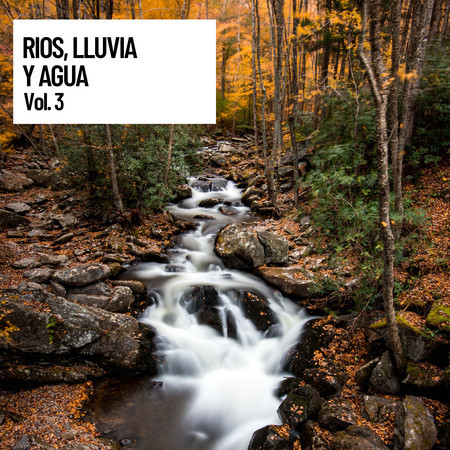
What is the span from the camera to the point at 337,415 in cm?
430

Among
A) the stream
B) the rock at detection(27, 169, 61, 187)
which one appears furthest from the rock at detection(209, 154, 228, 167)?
the stream

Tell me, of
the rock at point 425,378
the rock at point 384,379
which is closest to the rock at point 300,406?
the rock at point 384,379

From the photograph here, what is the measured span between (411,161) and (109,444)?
987cm

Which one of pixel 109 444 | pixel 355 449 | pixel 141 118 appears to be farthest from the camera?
pixel 141 118

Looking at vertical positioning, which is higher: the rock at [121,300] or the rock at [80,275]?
the rock at [80,275]

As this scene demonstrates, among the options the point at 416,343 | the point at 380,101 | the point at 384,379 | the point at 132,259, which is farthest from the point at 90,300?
the point at 380,101

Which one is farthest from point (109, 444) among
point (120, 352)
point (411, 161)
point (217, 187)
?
point (217, 187)

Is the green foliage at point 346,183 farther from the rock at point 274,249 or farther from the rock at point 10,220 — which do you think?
the rock at point 10,220

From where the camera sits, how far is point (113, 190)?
32.1 feet

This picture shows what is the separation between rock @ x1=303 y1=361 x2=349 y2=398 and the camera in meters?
4.98

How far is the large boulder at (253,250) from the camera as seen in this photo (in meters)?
8.55

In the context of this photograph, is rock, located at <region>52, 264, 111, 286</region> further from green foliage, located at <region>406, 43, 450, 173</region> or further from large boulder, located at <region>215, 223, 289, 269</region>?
green foliage, located at <region>406, 43, 450, 173</region>

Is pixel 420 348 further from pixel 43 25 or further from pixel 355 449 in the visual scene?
pixel 43 25

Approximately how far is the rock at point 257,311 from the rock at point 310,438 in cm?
276
